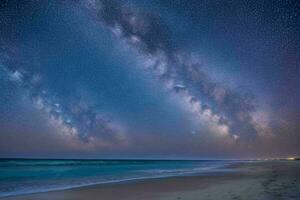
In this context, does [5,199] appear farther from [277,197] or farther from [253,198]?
[277,197]

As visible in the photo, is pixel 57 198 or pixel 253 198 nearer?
pixel 253 198

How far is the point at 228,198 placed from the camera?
1104 centimetres

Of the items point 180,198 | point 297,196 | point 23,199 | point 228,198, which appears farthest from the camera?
point 23,199

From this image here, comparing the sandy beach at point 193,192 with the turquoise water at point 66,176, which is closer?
the sandy beach at point 193,192

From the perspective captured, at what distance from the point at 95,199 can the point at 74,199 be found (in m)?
1.04

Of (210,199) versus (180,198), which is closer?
(210,199)

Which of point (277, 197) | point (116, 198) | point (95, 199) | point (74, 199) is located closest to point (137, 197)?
point (116, 198)

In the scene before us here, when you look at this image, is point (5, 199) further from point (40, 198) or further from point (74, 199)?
point (74, 199)

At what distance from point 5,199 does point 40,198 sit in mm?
1760

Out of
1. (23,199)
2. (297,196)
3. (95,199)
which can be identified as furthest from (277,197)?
(23,199)

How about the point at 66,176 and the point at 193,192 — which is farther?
the point at 66,176

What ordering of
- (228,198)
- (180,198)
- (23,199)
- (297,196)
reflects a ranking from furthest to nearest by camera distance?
1. (23,199)
2. (180,198)
3. (228,198)
4. (297,196)

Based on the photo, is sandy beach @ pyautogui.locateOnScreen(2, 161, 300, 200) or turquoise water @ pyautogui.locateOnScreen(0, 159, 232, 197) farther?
turquoise water @ pyautogui.locateOnScreen(0, 159, 232, 197)

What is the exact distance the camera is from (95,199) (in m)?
12.7
